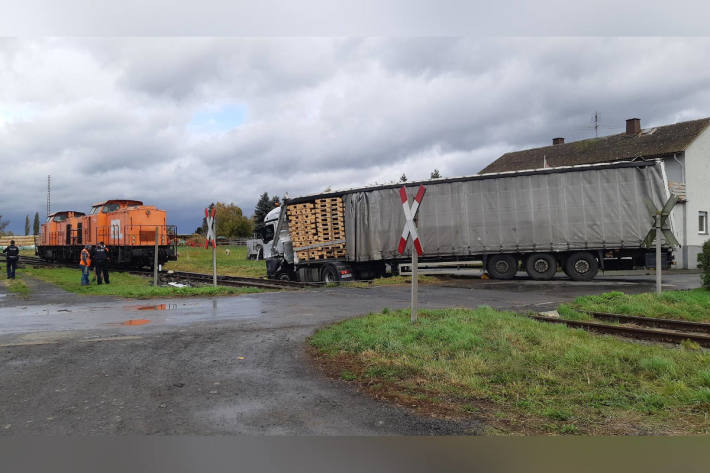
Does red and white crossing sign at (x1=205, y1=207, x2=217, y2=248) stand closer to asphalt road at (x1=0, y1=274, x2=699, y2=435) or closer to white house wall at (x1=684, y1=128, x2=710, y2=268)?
asphalt road at (x1=0, y1=274, x2=699, y2=435)

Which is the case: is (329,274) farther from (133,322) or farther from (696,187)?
(696,187)

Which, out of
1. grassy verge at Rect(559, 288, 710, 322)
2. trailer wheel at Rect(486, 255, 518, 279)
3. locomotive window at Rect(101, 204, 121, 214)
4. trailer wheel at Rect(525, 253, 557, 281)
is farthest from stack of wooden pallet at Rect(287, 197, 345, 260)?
locomotive window at Rect(101, 204, 121, 214)

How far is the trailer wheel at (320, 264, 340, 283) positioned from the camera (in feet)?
63.9

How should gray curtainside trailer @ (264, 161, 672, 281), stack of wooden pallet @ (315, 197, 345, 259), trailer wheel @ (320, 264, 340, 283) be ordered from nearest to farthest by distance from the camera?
gray curtainside trailer @ (264, 161, 672, 281) → trailer wheel @ (320, 264, 340, 283) → stack of wooden pallet @ (315, 197, 345, 259)

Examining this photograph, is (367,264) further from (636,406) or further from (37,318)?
(636,406)

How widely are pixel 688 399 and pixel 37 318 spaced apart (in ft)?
37.6

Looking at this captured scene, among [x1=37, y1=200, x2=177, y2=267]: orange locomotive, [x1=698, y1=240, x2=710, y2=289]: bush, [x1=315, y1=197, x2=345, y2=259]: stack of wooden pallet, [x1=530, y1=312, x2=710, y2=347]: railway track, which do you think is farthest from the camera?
[x1=37, y1=200, x2=177, y2=267]: orange locomotive

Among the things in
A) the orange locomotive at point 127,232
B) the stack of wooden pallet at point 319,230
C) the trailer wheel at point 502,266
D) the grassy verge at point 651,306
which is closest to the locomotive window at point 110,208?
the orange locomotive at point 127,232

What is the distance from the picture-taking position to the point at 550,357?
630cm

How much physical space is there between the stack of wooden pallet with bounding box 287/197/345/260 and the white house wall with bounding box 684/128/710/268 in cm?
1988

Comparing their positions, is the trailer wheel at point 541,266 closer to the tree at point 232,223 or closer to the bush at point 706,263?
the bush at point 706,263

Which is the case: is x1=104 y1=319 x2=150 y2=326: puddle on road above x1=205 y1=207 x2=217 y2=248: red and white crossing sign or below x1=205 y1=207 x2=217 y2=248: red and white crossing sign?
below

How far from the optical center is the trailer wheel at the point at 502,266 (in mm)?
18891

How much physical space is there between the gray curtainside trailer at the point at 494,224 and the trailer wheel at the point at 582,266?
1.3 inches
